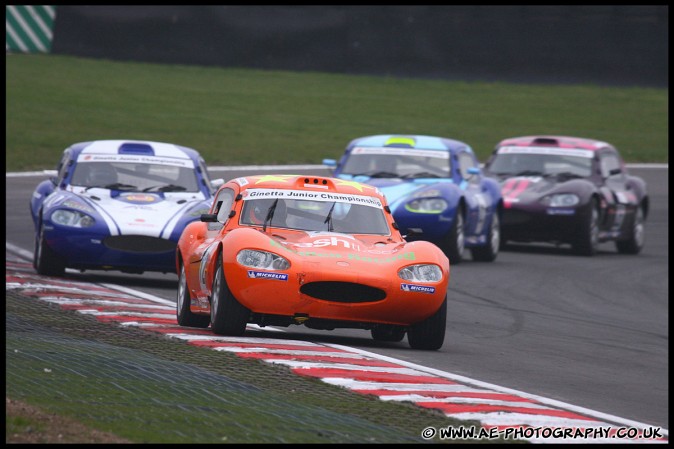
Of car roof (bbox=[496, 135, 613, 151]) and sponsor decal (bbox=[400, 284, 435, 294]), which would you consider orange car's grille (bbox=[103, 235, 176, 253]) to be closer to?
sponsor decal (bbox=[400, 284, 435, 294])

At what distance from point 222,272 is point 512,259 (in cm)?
960

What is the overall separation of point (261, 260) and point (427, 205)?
24.4ft

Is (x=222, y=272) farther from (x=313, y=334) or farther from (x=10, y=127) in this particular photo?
(x=10, y=127)

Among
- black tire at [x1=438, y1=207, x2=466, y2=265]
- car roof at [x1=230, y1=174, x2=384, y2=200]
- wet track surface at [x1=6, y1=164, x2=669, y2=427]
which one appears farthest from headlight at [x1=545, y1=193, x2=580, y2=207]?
car roof at [x1=230, y1=174, x2=384, y2=200]

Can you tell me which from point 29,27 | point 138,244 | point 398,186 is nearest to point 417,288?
point 138,244

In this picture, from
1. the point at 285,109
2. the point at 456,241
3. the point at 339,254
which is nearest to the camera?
the point at 339,254

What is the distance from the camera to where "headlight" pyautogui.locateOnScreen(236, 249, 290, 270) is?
10.0 metres

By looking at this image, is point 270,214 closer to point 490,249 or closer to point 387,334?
point 387,334

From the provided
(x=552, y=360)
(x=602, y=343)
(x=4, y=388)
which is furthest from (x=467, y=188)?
(x=4, y=388)

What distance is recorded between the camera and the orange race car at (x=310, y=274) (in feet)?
32.9

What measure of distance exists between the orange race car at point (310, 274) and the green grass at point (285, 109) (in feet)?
58.5

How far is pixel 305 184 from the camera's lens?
11.5 metres

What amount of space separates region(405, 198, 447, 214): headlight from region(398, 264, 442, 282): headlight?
269 inches

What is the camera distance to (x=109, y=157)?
15.4 m
